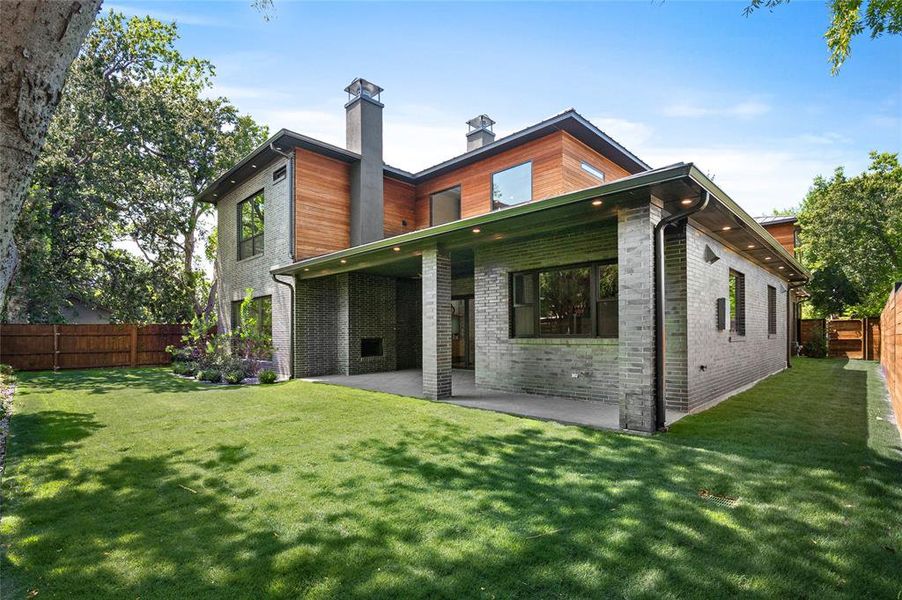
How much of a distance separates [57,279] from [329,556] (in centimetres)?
1919

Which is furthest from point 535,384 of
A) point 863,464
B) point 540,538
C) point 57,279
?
point 57,279

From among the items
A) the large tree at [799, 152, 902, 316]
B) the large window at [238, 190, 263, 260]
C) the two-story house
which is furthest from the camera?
the large tree at [799, 152, 902, 316]

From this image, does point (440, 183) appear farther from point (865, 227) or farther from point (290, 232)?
point (865, 227)

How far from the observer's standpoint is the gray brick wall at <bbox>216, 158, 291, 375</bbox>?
39.2 ft

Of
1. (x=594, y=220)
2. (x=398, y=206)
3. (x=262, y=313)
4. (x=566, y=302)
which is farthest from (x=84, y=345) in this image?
(x=594, y=220)

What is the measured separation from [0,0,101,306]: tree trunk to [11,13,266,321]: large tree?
49.4 feet

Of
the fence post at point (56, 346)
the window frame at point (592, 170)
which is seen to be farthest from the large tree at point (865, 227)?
the fence post at point (56, 346)

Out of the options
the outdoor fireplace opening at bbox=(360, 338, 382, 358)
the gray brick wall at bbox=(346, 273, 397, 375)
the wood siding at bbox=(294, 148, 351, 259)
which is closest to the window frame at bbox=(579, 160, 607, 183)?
the gray brick wall at bbox=(346, 273, 397, 375)

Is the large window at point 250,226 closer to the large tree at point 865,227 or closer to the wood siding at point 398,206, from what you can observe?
the wood siding at point 398,206

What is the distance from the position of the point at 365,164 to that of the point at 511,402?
8807 mm

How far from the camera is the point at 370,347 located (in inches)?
506

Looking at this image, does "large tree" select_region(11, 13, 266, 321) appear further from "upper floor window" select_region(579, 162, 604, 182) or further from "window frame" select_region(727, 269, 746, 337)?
"window frame" select_region(727, 269, 746, 337)

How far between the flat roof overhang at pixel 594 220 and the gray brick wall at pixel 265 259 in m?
2.16

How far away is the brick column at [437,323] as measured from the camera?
26.4 feet
